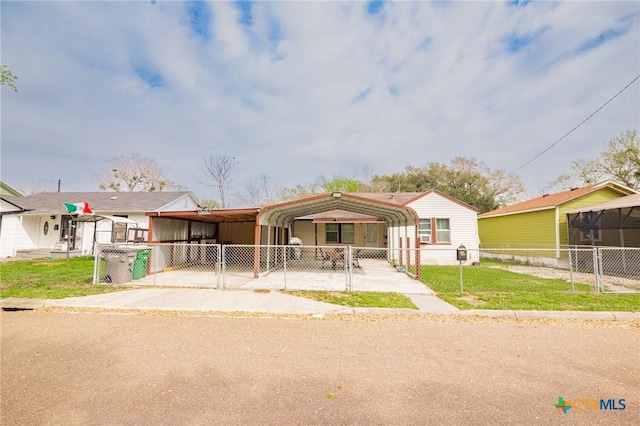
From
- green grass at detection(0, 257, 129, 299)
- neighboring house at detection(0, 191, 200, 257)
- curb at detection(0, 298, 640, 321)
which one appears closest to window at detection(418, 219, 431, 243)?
curb at detection(0, 298, 640, 321)

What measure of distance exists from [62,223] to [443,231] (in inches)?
950

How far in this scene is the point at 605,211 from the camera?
13812 millimetres

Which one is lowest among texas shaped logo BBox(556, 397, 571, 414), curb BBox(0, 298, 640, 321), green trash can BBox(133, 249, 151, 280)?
texas shaped logo BBox(556, 397, 571, 414)

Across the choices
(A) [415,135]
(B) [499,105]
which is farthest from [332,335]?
(A) [415,135]

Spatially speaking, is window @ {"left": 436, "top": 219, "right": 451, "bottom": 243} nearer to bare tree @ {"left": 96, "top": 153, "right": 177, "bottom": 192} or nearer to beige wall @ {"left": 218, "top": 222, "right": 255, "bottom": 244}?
beige wall @ {"left": 218, "top": 222, "right": 255, "bottom": 244}

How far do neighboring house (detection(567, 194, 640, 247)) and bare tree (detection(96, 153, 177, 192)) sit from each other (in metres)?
40.0

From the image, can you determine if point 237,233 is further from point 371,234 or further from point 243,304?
point 243,304

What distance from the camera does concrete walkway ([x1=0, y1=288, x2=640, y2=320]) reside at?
6.10 metres

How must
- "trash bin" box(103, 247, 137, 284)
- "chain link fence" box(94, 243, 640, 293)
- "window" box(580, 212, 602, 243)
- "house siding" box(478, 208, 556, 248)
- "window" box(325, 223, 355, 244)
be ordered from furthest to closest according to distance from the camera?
"window" box(325, 223, 355, 244), "house siding" box(478, 208, 556, 248), "window" box(580, 212, 602, 243), "trash bin" box(103, 247, 137, 284), "chain link fence" box(94, 243, 640, 293)

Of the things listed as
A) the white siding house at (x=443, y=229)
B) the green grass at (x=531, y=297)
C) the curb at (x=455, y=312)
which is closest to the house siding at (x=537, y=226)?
the white siding house at (x=443, y=229)

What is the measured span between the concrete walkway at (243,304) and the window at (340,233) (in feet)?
35.9

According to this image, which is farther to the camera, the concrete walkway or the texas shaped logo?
the concrete walkway

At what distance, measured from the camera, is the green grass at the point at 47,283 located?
7473 mm

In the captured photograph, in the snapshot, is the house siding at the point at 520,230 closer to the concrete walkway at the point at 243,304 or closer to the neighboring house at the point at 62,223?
the concrete walkway at the point at 243,304
